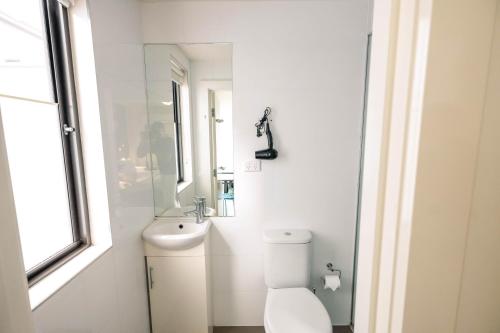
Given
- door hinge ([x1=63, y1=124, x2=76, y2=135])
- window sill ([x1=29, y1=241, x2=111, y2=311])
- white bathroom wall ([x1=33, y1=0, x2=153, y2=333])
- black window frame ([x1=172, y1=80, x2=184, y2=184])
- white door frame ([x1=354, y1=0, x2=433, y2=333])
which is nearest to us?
white door frame ([x1=354, y1=0, x2=433, y2=333])

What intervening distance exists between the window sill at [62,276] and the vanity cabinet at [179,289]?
0.47 metres

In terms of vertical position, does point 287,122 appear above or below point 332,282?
above

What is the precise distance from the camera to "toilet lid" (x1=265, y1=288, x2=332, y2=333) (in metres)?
1.28

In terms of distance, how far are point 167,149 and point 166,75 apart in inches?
22.7

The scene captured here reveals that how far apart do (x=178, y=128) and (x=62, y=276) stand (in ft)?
3.87

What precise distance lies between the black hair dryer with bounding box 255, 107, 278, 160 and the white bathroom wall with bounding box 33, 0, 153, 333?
33.4 inches

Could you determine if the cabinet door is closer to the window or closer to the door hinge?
the window

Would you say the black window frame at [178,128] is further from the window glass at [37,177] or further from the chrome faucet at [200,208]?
the window glass at [37,177]

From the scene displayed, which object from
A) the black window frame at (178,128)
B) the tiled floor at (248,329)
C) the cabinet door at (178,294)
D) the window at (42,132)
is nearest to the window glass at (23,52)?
the window at (42,132)

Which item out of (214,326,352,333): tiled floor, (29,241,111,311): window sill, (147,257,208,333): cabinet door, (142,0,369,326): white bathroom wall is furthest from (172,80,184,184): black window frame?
(214,326,352,333): tiled floor

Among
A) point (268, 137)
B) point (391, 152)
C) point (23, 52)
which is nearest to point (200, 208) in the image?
point (268, 137)

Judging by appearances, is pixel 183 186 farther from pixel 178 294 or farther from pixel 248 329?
pixel 248 329

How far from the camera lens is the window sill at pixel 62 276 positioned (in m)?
0.83

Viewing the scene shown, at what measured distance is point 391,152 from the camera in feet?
1.13
